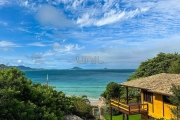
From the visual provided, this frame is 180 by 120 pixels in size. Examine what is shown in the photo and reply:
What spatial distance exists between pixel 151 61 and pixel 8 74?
100ft

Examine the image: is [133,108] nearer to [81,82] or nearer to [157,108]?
[157,108]

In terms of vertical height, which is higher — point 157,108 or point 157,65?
point 157,65

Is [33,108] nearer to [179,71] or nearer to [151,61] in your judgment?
[179,71]

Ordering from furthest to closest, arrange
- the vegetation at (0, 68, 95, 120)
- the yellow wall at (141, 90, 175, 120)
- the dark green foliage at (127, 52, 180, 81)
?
the dark green foliage at (127, 52, 180, 81) → the yellow wall at (141, 90, 175, 120) → the vegetation at (0, 68, 95, 120)

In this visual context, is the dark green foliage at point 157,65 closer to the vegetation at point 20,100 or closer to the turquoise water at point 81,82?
the turquoise water at point 81,82

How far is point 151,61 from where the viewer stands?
3609cm

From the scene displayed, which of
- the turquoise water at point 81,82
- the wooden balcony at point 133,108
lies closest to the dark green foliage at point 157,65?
the turquoise water at point 81,82

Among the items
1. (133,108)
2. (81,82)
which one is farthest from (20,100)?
(81,82)

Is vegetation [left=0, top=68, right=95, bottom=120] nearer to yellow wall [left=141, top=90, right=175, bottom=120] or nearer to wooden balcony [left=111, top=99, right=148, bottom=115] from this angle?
wooden balcony [left=111, top=99, right=148, bottom=115]

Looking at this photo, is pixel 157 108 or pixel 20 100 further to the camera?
pixel 157 108

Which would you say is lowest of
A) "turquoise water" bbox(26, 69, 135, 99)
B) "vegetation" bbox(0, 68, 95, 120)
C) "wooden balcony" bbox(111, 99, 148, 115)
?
"turquoise water" bbox(26, 69, 135, 99)

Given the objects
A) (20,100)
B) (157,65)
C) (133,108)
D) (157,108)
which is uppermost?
(157,65)

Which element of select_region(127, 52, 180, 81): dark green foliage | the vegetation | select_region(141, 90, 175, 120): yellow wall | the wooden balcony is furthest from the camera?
select_region(127, 52, 180, 81): dark green foliage

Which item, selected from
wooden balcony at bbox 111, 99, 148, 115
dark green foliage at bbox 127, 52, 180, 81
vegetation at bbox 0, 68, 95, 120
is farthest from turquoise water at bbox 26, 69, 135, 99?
vegetation at bbox 0, 68, 95, 120
